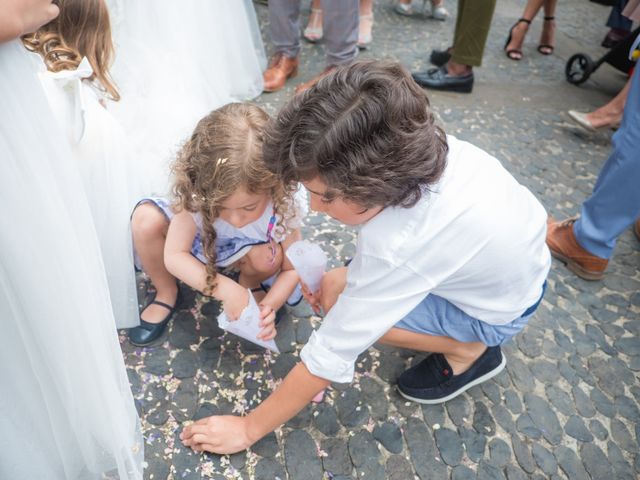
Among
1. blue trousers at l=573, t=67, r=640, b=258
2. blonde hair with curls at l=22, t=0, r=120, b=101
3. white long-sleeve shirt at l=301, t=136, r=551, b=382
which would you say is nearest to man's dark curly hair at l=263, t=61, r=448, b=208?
white long-sleeve shirt at l=301, t=136, r=551, b=382

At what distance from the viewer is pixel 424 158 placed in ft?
2.85

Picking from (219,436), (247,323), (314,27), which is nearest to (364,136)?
(247,323)

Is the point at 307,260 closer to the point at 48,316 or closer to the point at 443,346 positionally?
the point at 443,346

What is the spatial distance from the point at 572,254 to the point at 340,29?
1613 mm

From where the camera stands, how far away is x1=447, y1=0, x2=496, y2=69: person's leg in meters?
2.65

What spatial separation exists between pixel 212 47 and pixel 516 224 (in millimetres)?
1747

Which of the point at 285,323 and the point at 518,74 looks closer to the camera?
the point at 285,323

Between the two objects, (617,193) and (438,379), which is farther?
(617,193)

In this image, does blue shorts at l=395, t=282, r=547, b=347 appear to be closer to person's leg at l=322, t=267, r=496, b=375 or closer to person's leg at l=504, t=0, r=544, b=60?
person's leg at l=322, t=267, r=496, b=375

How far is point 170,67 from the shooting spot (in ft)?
6.55

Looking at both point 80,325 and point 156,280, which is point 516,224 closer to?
point 80,325

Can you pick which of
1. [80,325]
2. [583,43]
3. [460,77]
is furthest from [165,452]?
[583,43]

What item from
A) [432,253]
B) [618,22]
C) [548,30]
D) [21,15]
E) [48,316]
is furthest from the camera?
[618,22]

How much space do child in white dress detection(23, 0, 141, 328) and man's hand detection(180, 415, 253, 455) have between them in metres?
0.39
